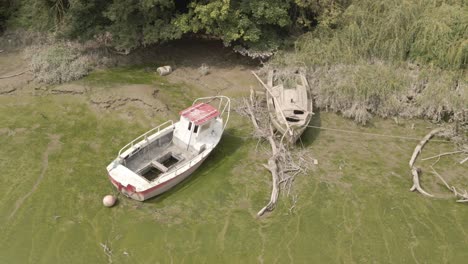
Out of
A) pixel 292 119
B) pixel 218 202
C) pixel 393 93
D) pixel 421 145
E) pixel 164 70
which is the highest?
pixel 393 93

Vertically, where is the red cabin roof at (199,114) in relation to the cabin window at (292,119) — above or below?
above

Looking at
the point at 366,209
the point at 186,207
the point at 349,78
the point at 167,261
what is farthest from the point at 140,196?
the point at 349,78

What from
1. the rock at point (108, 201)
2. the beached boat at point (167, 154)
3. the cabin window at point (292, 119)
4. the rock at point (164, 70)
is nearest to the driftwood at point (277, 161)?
the cabin window at point (292, 119)

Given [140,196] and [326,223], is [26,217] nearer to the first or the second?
[140,196]

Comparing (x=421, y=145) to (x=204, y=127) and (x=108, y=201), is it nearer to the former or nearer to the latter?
(x=204, y=127)

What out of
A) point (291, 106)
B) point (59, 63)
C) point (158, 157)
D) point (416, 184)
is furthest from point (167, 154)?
point (416, 184)

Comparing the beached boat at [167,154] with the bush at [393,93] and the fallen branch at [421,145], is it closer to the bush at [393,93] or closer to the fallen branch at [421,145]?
the bush at [393,93]
